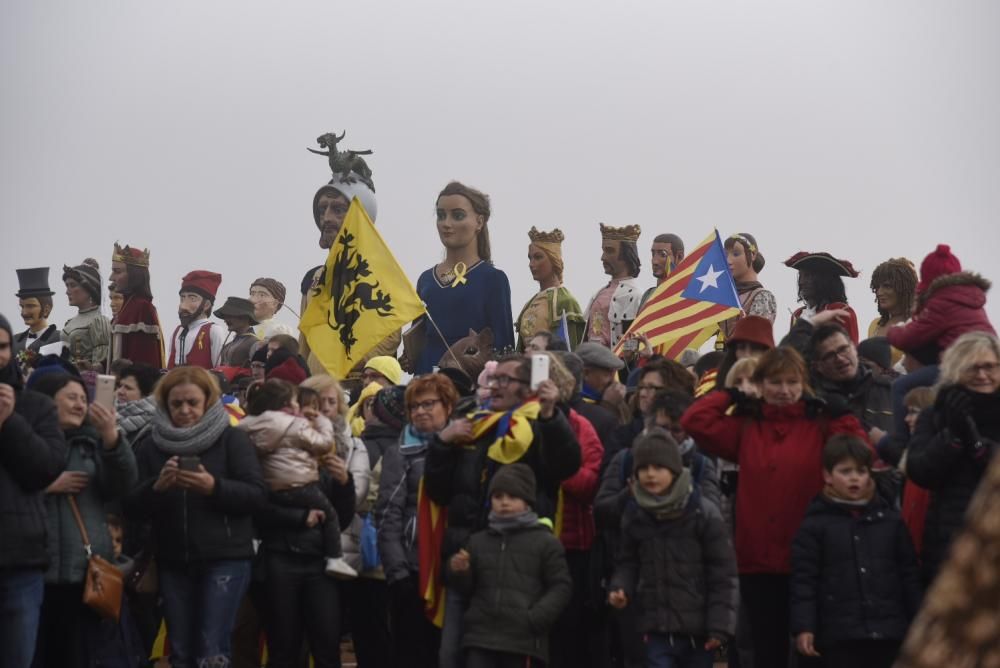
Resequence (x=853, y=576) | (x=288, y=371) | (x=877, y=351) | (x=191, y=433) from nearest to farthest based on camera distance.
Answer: (x=853, y=576) < (x=191, y=433) < (x=877, y=351) < (x=288, y=371)

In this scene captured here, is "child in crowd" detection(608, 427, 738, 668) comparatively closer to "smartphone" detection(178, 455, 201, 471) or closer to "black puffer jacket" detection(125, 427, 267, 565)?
"black puffer jacket" detection(125, 427, 267, 565)

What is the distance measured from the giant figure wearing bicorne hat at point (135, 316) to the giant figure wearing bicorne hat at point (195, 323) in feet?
1.37

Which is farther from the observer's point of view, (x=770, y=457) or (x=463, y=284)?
(x=463, y=284)

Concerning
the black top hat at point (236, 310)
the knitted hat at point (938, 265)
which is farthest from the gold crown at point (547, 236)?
the knitted hat at point (938, 265)

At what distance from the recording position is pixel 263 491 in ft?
24.7

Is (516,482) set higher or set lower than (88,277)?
lower

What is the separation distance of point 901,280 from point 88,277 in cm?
682

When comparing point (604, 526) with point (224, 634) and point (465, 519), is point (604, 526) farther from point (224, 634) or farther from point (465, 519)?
point (224, 634)

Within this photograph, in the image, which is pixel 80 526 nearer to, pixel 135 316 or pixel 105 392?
pixel 105 392

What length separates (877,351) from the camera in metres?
8.99

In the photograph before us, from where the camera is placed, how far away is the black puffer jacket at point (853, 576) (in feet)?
21.6

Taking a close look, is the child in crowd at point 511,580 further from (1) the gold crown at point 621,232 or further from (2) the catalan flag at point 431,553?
(1) the gold crown at point 621,232

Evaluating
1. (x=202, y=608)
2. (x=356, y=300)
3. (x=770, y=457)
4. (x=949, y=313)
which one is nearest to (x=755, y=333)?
(x=949, y=313)

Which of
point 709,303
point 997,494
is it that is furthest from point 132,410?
point 997,494
